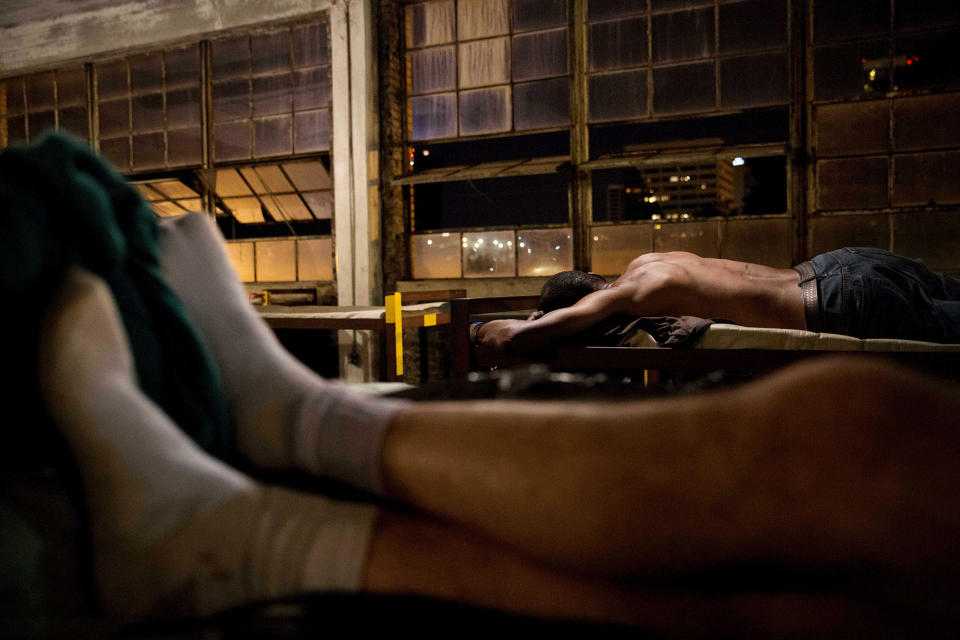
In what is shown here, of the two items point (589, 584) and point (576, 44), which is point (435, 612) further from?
point (576, 44)

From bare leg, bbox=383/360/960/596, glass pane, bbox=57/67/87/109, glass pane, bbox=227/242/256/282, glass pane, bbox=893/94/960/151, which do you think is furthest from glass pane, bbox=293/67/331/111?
bare leg, bbox=383/360/960/596

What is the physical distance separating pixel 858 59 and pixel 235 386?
164 inches

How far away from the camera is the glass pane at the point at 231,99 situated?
4820mm

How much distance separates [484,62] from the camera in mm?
4277

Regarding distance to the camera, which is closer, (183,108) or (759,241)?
(759,241)

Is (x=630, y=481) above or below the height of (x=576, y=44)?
below

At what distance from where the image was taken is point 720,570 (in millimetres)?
525

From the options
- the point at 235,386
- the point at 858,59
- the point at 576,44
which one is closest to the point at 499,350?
the point at 235,386

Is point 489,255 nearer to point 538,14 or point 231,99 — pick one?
point 538,14

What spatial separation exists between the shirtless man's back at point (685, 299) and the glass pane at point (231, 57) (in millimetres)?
3655

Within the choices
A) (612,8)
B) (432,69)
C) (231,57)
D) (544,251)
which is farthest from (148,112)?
(612,8)

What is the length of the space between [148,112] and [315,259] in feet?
6.72

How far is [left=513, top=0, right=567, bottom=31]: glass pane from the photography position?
4066mm

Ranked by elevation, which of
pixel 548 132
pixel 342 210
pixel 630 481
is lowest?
pixel 630 481
